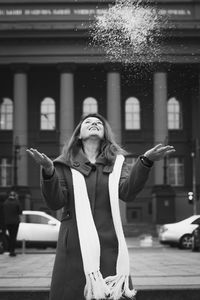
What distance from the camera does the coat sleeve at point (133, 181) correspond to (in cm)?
498

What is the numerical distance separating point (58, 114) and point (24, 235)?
1266 inches

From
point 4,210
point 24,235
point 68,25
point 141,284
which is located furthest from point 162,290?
point 68,25

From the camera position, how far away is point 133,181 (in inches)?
198

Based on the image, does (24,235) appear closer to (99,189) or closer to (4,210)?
(4,210)

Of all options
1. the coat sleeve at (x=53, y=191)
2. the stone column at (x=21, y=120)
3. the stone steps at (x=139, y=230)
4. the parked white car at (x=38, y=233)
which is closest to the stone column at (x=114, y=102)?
the stone column at (x=21, y=120)

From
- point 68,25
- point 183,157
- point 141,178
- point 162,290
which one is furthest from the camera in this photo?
point 183,157

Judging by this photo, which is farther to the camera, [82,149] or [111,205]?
[82,149]

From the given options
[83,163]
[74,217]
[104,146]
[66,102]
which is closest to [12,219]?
[104,146]

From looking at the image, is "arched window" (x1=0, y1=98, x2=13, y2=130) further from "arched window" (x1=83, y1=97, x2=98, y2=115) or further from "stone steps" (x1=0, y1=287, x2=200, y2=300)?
"stone steps" (x1=0, y1=287, x2=200, y2=300)

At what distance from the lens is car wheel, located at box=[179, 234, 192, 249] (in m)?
26.4

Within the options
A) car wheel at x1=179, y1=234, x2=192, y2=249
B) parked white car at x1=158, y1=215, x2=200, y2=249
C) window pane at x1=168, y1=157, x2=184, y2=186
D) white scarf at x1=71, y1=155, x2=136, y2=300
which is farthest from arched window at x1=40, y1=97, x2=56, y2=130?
Result: white scarf at x1=71, y1=155, x2=136, y2=300

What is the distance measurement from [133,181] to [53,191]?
23.8 inches

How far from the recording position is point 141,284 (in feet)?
28.8

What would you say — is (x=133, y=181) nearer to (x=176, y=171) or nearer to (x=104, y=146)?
(x=104, y=146)
